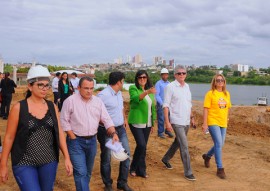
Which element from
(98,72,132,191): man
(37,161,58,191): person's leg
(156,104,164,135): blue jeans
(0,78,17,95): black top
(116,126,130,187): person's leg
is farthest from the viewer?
(0,78,17,95): black top

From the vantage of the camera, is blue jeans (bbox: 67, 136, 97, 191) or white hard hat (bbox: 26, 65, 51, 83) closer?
white hard hat (bbox: 26, 65, 51, 83)

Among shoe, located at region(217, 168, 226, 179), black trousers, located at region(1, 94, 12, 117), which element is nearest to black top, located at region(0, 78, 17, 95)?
black trousers, located at region(1, 94, 12, 117)

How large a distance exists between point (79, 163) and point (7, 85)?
370 inches

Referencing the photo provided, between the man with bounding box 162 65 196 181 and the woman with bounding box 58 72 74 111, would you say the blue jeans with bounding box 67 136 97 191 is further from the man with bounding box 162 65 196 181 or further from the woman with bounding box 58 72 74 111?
the woman with bounding box 58 72 74 111

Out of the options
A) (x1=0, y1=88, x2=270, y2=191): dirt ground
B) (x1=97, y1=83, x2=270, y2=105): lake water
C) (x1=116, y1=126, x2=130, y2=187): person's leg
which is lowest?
(x1=97, y1=83, x2=270, y2=105): lake water

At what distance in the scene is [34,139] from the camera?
10.7 feet

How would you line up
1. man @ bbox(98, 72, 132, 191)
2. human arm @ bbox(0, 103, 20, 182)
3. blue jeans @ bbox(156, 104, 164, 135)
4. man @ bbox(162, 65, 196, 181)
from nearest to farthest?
human arm @ bbox(0, 103, 20, 182) → man @ bbox(98, 72, 132, 191) → man @ bbox(162, 65, 196, 181) → blue jeans @ bbox(156, 104, 164, 135)

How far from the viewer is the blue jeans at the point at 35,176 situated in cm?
321

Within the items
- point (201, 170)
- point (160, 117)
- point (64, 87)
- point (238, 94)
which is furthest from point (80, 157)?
point (238, 94)

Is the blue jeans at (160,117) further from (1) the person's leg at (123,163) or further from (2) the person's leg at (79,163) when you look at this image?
(2) the person's leg at (79,163)

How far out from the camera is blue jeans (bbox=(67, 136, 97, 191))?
4164 millimetres

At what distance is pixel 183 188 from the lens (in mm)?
5613

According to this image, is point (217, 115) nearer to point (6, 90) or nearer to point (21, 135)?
point (21, 135)

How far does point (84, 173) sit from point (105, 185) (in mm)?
1138
